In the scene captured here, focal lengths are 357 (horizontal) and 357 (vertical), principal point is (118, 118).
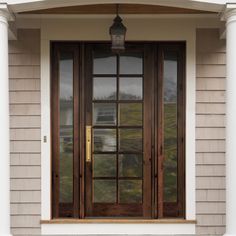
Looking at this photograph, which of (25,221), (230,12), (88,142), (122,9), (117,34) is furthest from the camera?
(88,142)

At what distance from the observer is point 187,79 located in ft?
13.4

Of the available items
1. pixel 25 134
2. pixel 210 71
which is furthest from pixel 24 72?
pixel 210 71

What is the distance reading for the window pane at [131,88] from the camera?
165 inches

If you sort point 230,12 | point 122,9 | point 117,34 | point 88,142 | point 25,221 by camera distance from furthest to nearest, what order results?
1. point 88,142
2. point 25,221
3. point 122,9
4. point 117,34
5. point 230,12

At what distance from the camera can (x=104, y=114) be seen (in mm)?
4191

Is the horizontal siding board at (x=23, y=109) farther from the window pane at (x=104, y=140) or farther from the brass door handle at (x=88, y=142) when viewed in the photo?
the window pane at (x=104, y=140)

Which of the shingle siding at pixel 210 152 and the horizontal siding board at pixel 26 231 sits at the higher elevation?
the shingle siding at pixel 210 152

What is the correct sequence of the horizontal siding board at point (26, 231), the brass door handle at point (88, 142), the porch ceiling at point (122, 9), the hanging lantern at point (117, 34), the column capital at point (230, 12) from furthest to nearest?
the brass door handle at point (88, 142) → the horizontal siding board at point (26, 231) → the porch ceiling at point (122, 9) → the hanging lantern at point (117, 34) → the column capital at point (230, 12)

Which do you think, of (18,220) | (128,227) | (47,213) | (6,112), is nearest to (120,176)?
(128,227)

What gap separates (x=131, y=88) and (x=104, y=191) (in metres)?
1.25

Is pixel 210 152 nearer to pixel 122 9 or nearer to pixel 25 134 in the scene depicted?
pixel 122 9

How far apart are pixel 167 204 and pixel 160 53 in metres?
1.77

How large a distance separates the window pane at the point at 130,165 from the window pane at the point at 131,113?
15.8 inches

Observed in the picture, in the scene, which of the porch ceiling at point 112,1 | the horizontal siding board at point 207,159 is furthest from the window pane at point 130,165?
the porch ceiling at point 112,1
